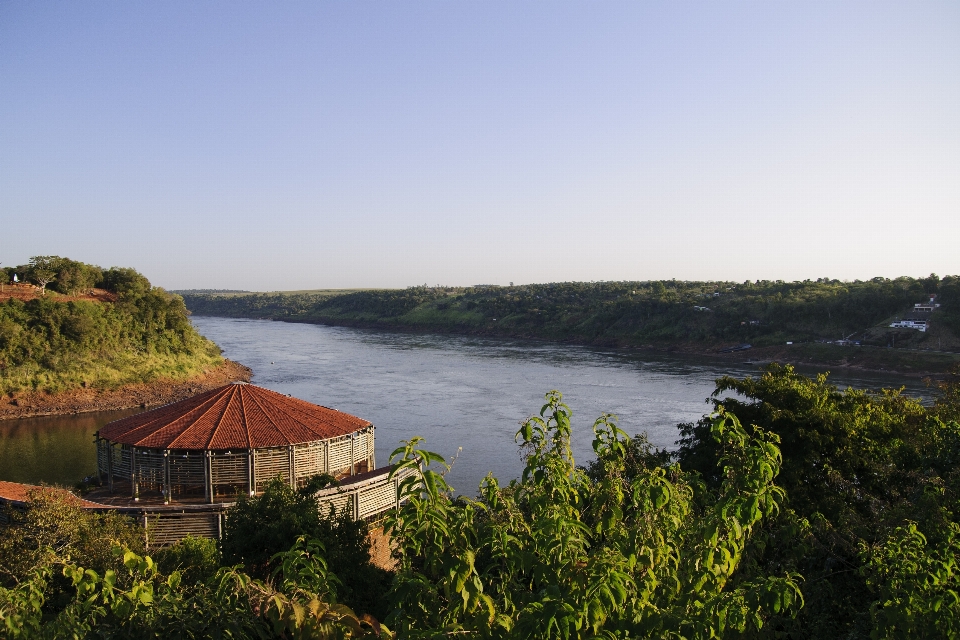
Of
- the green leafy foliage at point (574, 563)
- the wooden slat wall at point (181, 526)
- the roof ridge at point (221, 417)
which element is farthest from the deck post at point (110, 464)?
the green leafy foliage at point (574, 563)

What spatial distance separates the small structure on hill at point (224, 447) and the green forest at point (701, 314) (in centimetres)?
5749

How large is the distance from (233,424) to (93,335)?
34904 mm

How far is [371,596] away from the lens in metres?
9.95

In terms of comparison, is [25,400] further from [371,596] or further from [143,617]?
[143,617]

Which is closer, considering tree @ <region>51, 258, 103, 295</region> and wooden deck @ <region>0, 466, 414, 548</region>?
wooden deck @ <region>0, 466, 414, 548</region>

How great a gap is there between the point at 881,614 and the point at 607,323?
7797 centimetres

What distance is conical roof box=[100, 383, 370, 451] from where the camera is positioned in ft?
49.0

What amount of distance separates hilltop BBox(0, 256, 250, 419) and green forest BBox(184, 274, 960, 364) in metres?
45.4

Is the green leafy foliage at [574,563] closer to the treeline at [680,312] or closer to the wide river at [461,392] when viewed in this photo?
the wide river at [461,392]

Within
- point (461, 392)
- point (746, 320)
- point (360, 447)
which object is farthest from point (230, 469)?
point (746, 320)

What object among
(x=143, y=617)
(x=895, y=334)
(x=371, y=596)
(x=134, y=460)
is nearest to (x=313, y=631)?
(x=143, y=617)

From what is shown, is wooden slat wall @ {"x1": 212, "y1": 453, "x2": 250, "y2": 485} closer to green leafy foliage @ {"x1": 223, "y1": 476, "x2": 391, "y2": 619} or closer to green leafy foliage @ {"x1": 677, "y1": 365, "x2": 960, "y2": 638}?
green leafy foliage @ {"x1": 223, "y1": 476, "x2": 391, "y2": 619}

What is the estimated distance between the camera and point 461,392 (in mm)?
44688

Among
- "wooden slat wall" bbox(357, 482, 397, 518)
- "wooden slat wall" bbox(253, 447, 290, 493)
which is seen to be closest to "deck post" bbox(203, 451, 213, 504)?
"wooden slat wall" bbox(253, 447, 290, 493)
